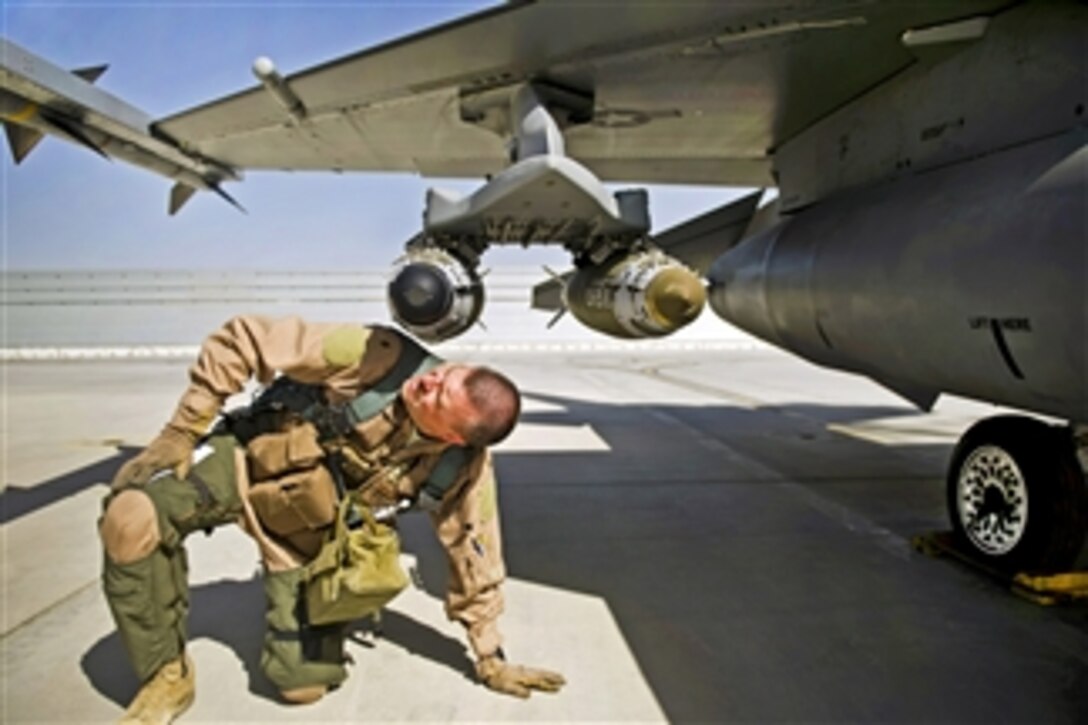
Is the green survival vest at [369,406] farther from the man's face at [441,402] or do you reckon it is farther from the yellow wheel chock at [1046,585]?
the yellow wheel chock at [1046,585]

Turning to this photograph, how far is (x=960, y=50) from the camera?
9.87 ft

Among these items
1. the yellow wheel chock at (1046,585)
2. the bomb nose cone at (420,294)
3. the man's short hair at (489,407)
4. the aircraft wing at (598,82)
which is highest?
the aircraft wing at (598,82)

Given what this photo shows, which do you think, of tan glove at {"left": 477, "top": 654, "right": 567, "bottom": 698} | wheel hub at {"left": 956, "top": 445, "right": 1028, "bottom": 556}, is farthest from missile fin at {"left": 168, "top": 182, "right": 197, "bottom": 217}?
wheel hub at {"left": 956, "top": 445, "right": 1028, "bottom": 556}

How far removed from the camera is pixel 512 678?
2463 mm

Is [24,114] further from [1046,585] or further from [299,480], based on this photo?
[1046,585]

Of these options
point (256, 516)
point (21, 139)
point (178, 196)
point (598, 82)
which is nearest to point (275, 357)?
point (256, 516)

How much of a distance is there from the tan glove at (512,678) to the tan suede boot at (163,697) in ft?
3.28

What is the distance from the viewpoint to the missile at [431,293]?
3613mm

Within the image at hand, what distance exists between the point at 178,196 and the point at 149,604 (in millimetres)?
5052

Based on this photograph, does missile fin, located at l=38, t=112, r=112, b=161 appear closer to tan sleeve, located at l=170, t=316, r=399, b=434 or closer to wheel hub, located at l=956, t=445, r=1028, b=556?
tan sleeve, located at l=170, t=316, r=399, b=434

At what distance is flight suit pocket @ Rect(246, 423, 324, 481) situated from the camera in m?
2.29

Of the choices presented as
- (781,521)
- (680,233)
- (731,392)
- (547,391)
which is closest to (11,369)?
(547,391)

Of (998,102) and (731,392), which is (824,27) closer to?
(998,102)

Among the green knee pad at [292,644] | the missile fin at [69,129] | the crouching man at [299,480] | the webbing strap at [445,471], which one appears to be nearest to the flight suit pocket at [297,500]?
the crouching man at [299,480]
